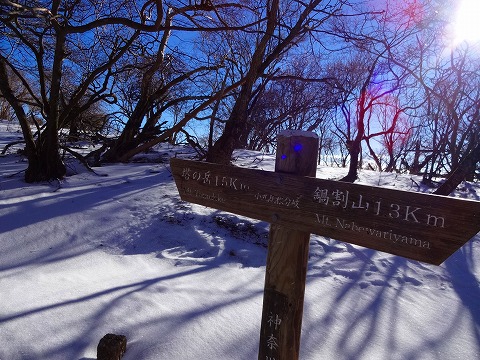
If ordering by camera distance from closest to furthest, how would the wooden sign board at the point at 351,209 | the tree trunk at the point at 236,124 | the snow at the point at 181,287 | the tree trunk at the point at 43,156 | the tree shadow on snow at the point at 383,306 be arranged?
1. the wooden sign board at the point at 351,209
2. the snow at the point at 181,287
3. the tree shadow on snow at the point at 383,306
4. the tree trunk at the point at 43,156
5. the tree trunk at the point at 236,124

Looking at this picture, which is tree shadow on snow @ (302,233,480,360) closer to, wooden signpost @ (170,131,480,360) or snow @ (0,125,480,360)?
snow @ (0,125,480,360)

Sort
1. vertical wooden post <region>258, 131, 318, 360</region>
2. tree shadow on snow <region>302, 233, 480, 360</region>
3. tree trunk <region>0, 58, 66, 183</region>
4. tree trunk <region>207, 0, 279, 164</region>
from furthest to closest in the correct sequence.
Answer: tree trunk <region>207, 0, 279, 164</region> < tree trunk <region>0, 58, 66, 183</region> < tree shadow on snow <region>302, 233, 480, 360</region> < vertical wooden post <region>258, 131, 318, 360</region>

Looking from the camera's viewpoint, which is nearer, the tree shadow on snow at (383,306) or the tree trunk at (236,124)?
the tree shadow on snow at (383,306)

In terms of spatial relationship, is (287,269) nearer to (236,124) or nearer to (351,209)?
(351,209)

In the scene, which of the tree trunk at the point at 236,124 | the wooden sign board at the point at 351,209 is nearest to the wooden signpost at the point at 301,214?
the wooden sign board at the point at 351,209

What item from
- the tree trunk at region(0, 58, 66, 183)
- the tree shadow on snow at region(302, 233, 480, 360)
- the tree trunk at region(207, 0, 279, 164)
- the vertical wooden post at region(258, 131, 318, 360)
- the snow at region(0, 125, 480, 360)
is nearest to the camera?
the vertical wooden post at region(258, 131, 318, 360)

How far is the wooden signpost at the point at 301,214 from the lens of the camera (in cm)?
116

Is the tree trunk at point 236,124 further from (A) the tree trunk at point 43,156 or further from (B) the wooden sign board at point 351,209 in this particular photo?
(B) the wooden sign board at point 351,209

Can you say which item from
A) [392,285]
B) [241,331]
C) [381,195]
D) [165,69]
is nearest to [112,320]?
[241,331]

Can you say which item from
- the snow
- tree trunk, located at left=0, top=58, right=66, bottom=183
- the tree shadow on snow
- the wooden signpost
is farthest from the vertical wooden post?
tree trunk, located at left=0, top=58, right=66, bottom=183

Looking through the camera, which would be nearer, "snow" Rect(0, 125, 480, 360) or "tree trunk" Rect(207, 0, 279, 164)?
"snow" Rect(0, 125, 480, 360)

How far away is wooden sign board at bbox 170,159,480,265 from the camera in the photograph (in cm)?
114

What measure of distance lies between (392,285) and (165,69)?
6831 mm

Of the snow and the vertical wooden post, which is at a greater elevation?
the vertical wooden post
